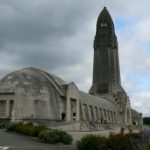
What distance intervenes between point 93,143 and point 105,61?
8613 cm

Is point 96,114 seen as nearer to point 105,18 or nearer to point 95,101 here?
point 95,101

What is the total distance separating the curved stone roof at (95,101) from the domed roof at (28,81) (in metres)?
17.2

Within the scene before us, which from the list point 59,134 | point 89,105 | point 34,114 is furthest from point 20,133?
point 89,105

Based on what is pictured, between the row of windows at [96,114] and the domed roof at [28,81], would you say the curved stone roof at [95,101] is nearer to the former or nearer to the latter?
the row of windows at [96,114]

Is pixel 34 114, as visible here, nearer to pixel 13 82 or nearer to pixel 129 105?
pixel 13 82

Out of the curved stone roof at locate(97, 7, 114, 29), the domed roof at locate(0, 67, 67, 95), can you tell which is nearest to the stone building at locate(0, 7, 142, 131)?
the domed roof at locate(0, 67, 67, 95)

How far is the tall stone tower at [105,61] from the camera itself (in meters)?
105

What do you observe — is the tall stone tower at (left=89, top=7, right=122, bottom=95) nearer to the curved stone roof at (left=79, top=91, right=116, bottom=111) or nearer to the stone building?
the curved stone roof at (left=79, top=91, right=116, bottom=111)

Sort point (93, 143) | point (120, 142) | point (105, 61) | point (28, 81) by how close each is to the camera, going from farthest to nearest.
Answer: point (105, 61) → point (28, 81) → point (93, 143) → point (120, 142)

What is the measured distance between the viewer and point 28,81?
189 feet

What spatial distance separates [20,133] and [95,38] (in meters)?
A: 79.4

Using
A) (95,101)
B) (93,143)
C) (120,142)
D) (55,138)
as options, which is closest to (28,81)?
(55,138)

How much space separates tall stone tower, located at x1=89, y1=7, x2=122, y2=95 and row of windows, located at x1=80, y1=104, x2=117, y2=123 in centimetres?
917

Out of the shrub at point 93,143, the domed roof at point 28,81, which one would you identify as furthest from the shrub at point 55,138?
the domed roof at point 28,81
